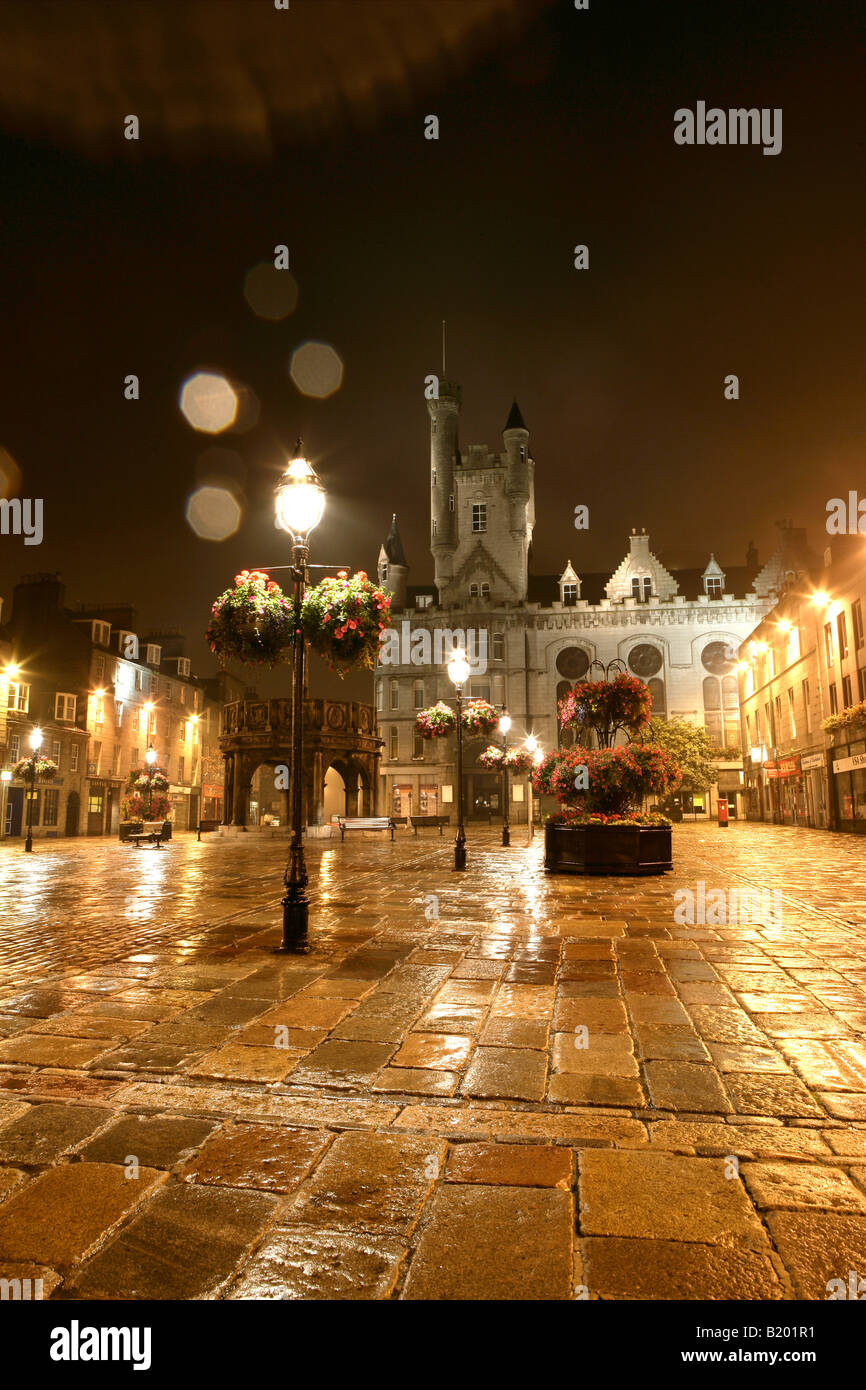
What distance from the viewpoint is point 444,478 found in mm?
62562

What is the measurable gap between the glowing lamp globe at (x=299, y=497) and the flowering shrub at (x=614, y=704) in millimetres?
8971

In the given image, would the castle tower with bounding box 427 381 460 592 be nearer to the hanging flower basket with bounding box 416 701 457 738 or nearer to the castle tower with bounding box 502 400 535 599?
the castle tower with bounding box 502 400 535 599

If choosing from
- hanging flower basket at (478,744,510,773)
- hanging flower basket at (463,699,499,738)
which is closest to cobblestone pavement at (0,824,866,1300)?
hanging flower basket at (463,699,499,738)

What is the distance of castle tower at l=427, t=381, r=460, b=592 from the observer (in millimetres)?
62094

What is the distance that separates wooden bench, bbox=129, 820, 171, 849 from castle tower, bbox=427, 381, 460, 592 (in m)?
36.0

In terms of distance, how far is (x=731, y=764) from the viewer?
179 ft

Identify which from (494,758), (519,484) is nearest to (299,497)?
(494,758)

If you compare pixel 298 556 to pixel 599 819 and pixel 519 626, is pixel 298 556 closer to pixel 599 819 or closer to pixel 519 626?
pixel 599 819

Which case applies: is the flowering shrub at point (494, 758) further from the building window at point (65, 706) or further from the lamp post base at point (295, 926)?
the building window at point (65, 706)

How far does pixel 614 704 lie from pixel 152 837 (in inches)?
766

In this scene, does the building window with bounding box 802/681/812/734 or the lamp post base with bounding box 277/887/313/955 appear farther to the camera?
the building window with bounding box 802/681/812/734
